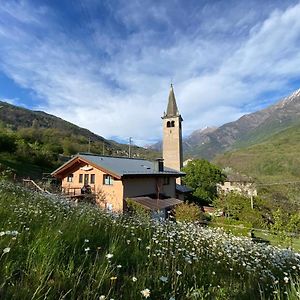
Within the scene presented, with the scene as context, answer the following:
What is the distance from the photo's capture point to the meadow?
7.09 feet

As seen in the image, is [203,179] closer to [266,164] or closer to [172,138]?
[172,138]

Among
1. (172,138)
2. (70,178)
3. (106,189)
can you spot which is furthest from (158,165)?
(172,138)

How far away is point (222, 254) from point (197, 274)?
4.07ft

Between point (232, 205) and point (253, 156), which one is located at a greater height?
point (253, 156)

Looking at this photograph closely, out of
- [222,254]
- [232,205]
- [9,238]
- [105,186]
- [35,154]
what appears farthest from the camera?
[35,154]

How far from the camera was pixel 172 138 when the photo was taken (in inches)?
1816

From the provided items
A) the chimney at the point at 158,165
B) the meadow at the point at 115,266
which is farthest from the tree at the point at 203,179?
the meadow at the point at 115,266

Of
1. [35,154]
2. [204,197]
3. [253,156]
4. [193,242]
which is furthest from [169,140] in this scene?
[253,156]

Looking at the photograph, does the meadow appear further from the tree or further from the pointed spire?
the pointed spire

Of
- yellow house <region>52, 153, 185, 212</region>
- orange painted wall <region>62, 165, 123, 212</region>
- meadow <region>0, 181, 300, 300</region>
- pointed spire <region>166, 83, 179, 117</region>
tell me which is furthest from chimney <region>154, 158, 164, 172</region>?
meadow <region>0, 181, 300, 300</region>

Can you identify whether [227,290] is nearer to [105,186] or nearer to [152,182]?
[105,186]

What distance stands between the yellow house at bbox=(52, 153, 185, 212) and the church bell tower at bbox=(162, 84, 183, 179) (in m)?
16.3

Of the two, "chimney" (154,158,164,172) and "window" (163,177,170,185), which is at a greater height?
"chimney" (154,158,164,172)

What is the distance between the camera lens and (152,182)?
2694 cm
